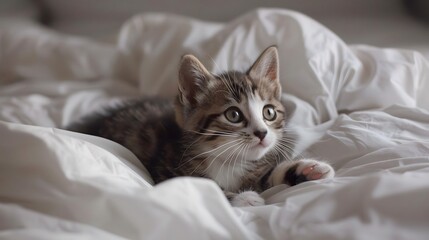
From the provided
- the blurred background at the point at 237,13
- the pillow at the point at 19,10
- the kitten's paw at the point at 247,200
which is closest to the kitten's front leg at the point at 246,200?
the kitten's paw at the point at 247,200

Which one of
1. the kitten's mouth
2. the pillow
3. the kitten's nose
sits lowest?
the pillow

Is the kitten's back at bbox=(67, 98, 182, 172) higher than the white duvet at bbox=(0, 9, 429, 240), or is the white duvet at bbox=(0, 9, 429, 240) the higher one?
the white duvet at bbox=(0, 9, 429, 240)

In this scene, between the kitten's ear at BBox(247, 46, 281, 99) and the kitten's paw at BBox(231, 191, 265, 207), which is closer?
the kitten's paw at BBox(231, 191, 265, 207)

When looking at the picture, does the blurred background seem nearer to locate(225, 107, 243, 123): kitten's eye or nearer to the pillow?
the pillow

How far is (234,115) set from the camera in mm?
1097

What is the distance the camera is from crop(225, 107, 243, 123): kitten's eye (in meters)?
1.09

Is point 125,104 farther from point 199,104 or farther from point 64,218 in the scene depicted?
point 64,218

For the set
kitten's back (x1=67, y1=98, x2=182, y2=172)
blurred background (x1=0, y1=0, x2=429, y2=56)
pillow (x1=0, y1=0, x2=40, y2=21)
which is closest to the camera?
kitten's back (x1=67, y1=98, x2=182, y2=172)

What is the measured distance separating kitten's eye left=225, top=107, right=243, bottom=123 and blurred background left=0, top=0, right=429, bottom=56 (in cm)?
105

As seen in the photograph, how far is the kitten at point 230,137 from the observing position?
1.07m

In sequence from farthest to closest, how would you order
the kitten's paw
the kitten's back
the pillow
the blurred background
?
the pillow
the blurred background
the kitten's back
the kitten's paw

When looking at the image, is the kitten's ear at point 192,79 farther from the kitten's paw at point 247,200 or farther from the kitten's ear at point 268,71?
the kitten's paw at point 247,200

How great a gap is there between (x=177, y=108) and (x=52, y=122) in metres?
0.56

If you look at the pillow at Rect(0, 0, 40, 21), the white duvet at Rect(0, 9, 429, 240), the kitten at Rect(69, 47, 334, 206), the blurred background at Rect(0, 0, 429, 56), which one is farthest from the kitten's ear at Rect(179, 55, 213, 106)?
the pillow at Rect(0, 0, 40, 21)
